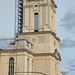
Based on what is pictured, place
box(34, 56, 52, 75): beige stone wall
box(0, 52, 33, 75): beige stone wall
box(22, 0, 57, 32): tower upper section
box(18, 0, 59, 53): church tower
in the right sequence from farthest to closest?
box(22, 0, 57, 32): tower upper section → box(18, 0, 59, 53): church tower → box(34, 56, 52, 75): beige stone wall → box(0, 52, 33, 75): beige stone wall

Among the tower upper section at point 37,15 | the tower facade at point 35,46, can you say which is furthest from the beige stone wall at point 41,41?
the tower upper section at point 37,15

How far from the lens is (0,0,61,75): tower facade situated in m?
53.3

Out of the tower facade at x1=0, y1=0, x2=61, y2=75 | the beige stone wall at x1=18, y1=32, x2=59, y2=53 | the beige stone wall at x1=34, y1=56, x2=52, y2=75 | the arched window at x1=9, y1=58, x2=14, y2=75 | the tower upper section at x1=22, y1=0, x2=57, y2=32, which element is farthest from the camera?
the tower upper section at x1=22, y1=0, x2=57, y2=32

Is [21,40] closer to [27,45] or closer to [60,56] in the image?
[27,45]

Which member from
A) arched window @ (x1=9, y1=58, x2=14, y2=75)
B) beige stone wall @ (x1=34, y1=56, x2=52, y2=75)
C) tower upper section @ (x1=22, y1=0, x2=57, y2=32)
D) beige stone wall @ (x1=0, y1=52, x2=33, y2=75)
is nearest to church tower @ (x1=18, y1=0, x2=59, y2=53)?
tower upper section @ (x1=22, y1=0, x2=57, y2=32)

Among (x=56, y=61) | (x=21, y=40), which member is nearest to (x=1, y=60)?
(x=21, y=40)

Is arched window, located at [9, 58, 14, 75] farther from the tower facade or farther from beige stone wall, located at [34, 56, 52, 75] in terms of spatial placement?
beige stone wall, located at [34, 56, 52, 75]

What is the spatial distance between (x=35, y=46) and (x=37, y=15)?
22.5 feet

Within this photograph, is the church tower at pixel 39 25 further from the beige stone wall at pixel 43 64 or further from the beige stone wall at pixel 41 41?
the beige stone wall at pixel 43 64

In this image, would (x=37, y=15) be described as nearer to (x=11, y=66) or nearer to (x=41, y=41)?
(x=41, y=41)

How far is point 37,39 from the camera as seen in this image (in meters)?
58.7

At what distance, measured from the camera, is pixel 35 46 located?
58.5m

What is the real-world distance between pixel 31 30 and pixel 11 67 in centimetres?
956

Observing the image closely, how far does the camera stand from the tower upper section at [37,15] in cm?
5956
